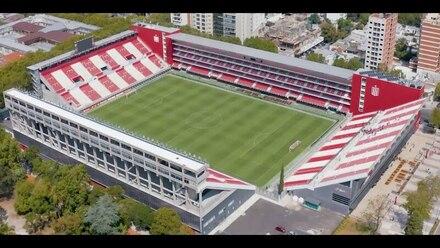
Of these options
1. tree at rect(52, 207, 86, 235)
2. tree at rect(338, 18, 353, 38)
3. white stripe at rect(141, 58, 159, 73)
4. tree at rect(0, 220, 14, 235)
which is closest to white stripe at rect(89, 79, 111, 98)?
white stripe at rect(141, 58, 159, 73)

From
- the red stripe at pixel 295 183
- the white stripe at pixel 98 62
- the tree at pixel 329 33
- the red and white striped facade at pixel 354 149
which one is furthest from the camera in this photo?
the tree at pixel 329 33

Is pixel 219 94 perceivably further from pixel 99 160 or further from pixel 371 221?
pixel 371 221

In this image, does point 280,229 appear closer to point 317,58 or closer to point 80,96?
point 80,96

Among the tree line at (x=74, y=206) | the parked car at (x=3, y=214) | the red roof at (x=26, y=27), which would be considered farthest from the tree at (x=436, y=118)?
the red roof at (x=26, y=27)

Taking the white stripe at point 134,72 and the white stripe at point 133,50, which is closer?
the white stripe at point 134,72

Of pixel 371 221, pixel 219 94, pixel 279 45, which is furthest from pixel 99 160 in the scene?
pixel 279 45

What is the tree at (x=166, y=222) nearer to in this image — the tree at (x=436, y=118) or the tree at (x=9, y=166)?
the tree at (x=9, y=166)

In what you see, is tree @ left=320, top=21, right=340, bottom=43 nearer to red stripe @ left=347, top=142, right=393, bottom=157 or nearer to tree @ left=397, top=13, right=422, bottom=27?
tree @ left=397, top=13, right=422, bottom=27
